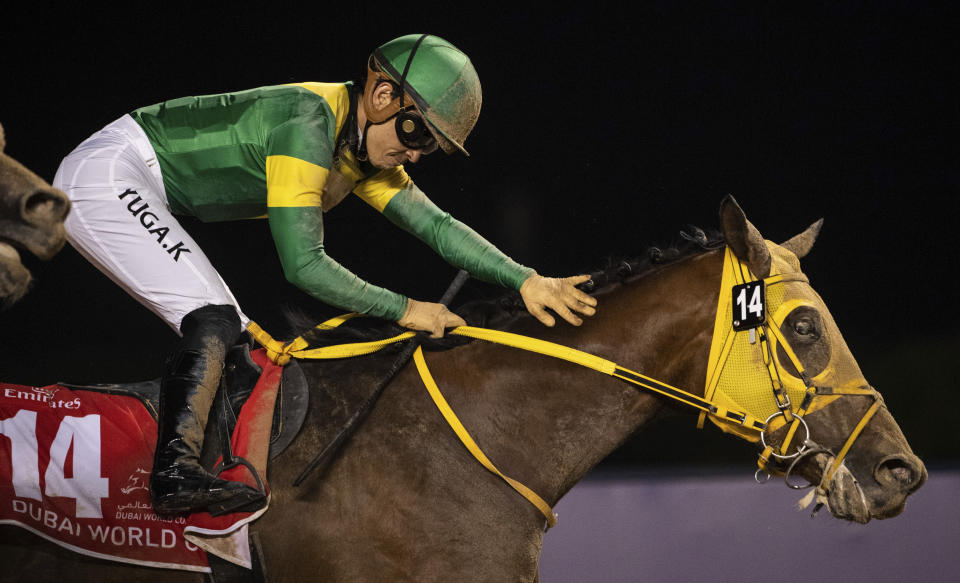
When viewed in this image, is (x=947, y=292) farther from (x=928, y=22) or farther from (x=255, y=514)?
(x=255, y=514)

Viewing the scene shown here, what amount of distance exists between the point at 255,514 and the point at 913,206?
159 inches

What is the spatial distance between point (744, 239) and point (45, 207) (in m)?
1.48

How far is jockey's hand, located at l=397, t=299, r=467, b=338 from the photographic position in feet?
6.70

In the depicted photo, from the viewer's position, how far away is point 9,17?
3.54 meters

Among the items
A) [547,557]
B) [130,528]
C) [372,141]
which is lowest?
[547,557]

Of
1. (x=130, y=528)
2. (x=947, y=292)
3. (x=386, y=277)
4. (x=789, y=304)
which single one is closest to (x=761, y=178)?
(x=947, y=292)

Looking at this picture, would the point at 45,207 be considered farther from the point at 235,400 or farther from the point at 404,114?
the point at 404,114

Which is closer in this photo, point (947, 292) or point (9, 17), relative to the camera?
point (9, 17)

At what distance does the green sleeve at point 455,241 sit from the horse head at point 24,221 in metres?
1.12

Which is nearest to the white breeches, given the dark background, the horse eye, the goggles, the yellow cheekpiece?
the goggles

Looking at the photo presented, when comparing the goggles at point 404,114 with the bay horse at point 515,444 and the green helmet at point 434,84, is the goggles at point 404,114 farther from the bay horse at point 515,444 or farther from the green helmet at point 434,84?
the bay horse at point 515,444

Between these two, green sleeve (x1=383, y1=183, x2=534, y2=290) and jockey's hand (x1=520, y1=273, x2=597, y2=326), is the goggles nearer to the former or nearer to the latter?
green sleeve (x1=383, y1=183, x2=534, y2=290)

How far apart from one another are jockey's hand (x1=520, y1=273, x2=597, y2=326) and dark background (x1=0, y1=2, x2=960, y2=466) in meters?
1.82

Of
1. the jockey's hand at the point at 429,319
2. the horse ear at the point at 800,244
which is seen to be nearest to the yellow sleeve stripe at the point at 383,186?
the jockey's hand at the point at 429,319
